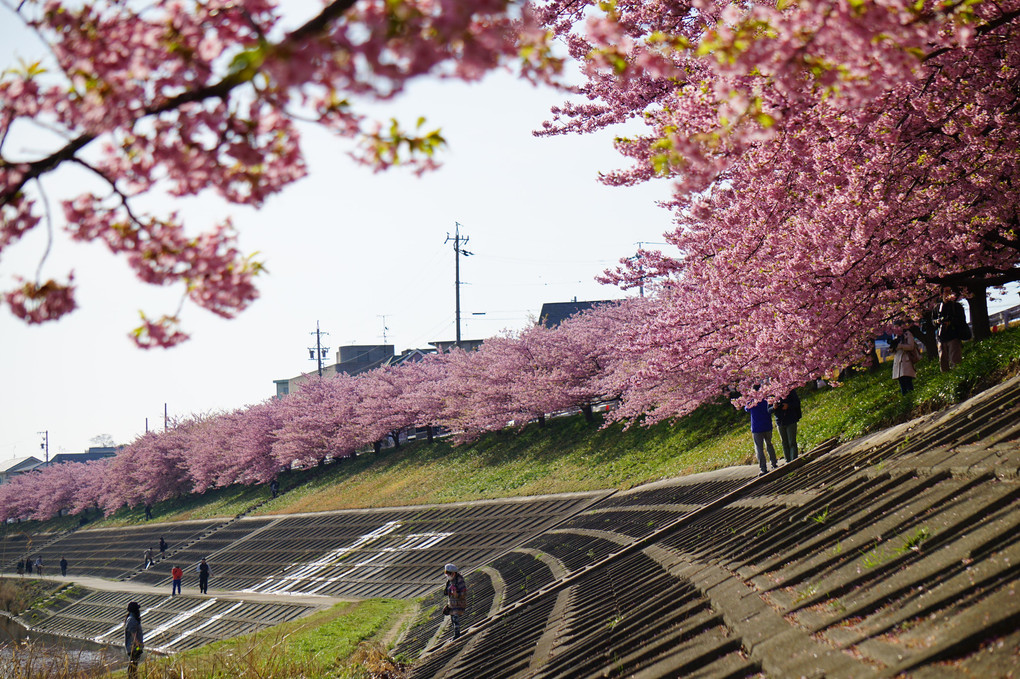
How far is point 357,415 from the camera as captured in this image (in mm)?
53188

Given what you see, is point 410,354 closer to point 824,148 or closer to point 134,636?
point 134,636

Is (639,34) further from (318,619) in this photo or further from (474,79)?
(318,619)

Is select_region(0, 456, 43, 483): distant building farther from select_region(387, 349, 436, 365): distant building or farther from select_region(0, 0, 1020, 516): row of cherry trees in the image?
select_region(0, 0, 1020, 516): row of cherry trees

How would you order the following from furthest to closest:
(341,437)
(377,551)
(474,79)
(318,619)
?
(341,437), (377,551), (318,619), (474,79)

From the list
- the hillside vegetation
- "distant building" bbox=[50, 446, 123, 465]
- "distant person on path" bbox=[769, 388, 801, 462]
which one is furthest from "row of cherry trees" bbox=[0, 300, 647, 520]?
"distant building" bbox=[50, 446, 123, 465]

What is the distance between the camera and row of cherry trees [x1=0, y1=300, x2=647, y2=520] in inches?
1451

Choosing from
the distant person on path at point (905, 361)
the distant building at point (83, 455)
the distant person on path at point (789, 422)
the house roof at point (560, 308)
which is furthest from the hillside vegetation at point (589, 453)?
the distant building at point (83, 455)

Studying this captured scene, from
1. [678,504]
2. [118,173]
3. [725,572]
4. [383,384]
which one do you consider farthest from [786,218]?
[383,384]

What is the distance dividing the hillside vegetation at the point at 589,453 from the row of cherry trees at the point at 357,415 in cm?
147

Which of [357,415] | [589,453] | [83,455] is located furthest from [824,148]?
[83,455]

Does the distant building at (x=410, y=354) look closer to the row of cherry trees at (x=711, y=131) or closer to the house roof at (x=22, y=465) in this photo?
the row of cherry trees at (x=711, y=131)

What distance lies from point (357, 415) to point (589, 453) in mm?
25000

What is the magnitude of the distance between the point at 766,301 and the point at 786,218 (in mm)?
1924

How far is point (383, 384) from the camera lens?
5306cm
